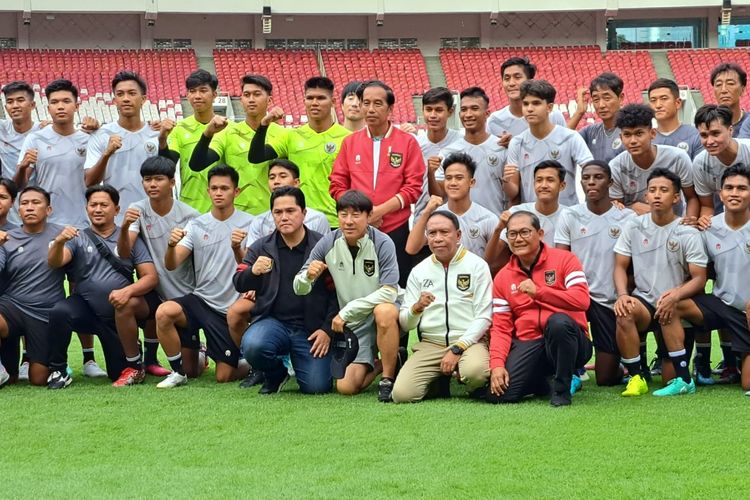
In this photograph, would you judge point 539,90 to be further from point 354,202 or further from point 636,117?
point 354,202

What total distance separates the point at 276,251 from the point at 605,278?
219 centimetres

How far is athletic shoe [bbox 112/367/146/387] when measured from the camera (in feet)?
23.2

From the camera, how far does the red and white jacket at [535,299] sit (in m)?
6.33

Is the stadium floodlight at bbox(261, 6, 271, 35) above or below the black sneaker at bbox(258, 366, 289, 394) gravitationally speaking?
above

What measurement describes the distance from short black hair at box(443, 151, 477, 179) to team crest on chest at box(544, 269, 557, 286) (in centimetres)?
98

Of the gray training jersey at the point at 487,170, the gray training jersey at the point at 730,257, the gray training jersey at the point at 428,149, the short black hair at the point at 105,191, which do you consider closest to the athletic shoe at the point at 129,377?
the short black hair at the point at 105,191

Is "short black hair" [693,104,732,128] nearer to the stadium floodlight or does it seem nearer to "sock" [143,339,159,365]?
"sock" [143,339,159,365]

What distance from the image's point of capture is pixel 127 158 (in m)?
7.88

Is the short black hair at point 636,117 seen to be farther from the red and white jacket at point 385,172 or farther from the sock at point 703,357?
the sock at point 703,357

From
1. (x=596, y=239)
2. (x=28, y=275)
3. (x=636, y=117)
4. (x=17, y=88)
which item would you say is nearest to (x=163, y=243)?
(x=28, y=275)

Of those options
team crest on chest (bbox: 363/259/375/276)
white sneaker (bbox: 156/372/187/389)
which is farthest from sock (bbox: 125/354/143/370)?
team crest on chest (bbox: 363/259/375/276)

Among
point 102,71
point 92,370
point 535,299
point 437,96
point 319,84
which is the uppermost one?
point 102,71

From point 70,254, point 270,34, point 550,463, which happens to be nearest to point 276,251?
point 70,254

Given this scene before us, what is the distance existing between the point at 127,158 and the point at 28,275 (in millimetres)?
1206
